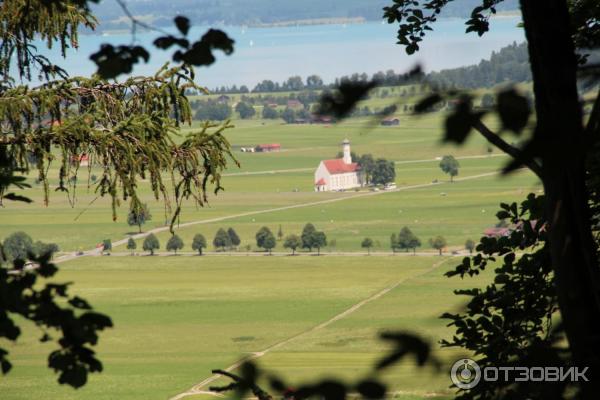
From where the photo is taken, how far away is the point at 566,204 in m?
2.60

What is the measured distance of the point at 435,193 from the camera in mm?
106750

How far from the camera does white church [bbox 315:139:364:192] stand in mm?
119438

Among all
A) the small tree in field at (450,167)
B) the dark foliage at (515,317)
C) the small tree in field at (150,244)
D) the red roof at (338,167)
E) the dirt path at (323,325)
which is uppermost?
the dark foliage at (515,317)

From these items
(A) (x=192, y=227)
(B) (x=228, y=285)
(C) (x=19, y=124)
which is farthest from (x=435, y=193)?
(C) (x=19, y=124)

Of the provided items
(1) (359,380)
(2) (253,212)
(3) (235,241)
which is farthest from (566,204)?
(2) (253,212)

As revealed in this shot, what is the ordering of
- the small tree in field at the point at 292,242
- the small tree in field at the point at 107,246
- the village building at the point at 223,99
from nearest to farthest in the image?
1. the small tree in field at the point at 107,246
2. the small tree in field at the point at 292,242
3. the village building at the point at 223,99

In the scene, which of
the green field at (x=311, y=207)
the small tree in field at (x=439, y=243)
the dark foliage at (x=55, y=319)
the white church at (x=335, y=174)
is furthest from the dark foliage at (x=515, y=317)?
the white church at (x=335, y=174)

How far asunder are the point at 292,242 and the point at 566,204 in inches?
3161

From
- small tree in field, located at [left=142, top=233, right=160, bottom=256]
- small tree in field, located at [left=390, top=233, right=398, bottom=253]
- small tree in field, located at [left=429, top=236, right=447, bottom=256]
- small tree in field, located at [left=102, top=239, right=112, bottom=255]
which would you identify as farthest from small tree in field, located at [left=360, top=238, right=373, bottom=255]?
small tree in field, located at [left=102, top=239, right=112, bottom=255]

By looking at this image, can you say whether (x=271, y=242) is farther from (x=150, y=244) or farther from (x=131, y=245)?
(x=131, y=245)

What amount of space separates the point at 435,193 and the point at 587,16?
332 feet

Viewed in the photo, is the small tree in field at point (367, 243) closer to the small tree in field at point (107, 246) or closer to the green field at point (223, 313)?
the green field at point (223, 313)

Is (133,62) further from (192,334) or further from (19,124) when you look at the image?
(192,334)
